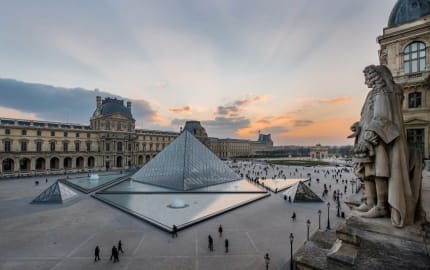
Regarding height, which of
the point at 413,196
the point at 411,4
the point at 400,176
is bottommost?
the point at 413,196

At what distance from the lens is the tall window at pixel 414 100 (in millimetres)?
14420

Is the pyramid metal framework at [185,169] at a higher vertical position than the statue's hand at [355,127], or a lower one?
lower

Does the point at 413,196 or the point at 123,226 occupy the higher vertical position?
the point at 413,196

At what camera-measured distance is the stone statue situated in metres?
3.04

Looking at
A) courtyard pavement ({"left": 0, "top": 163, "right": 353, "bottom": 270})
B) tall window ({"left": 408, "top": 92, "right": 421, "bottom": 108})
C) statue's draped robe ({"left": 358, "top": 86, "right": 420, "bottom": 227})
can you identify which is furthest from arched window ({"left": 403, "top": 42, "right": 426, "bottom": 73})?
statue's draped robe ({"left": 358, "top": 86, "right": 420, "bottom": 227})

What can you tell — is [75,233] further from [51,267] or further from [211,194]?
[211,194]

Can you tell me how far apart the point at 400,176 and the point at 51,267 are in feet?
40.5

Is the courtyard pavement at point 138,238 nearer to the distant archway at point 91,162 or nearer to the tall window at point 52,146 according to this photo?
the tall window at point 52,146

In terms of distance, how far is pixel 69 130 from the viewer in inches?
1721

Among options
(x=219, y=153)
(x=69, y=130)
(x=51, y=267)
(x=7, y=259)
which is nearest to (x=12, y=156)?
(x=69, y=130)

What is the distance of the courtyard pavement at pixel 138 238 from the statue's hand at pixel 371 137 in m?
7.72

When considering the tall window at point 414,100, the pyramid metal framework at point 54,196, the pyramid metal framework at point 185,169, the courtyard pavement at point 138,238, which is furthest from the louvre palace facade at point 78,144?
the tall window at point 414,100

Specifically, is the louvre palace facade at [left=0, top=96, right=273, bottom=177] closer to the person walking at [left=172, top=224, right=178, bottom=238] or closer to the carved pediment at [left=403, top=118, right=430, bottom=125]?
the person walking at [left=172, top=224, right=178, bottom=238]

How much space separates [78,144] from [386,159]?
53.5 meters
